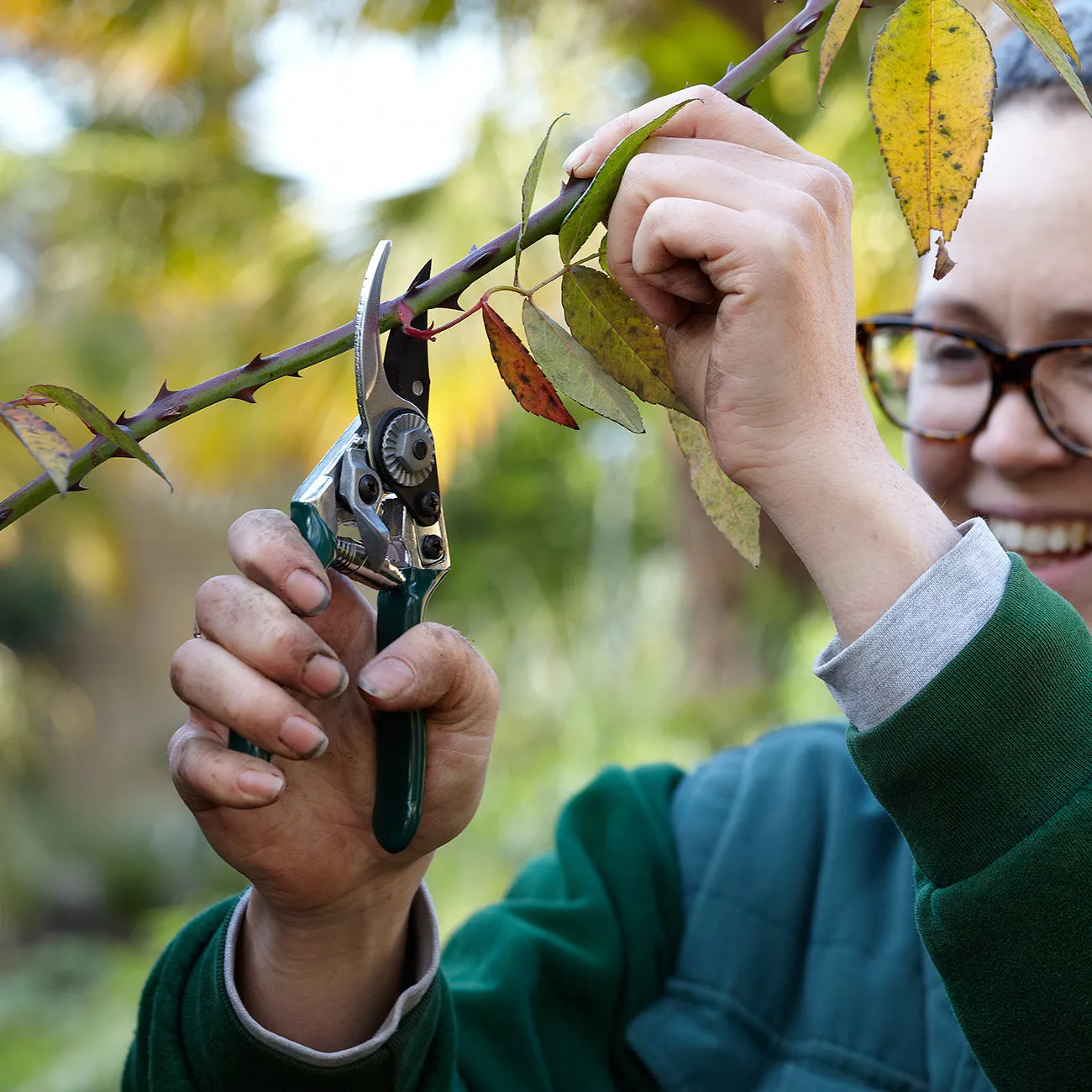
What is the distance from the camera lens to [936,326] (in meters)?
1.35

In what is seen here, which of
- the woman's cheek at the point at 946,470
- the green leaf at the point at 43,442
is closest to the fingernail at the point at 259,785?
the green leaf at the point at 43,442

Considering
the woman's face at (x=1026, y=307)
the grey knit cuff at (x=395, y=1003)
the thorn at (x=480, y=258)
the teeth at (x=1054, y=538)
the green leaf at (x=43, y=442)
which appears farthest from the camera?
the teeth at (x=1054, y=538)

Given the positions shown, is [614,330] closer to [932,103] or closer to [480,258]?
[480,258]

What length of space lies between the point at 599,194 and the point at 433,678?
12.9 inches

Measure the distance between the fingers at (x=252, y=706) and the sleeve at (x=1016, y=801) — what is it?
1.18ft

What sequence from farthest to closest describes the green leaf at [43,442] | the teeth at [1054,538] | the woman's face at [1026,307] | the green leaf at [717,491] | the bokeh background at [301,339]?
the bokeh background at [301,339]
the teeth at [1054,538]
the woman's face at [1026,307]
the green leaf at [717,491]
the green leaf at [43,442]

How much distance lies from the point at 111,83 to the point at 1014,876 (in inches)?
264

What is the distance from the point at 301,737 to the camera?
680mm

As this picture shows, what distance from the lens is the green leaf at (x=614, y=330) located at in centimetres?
72

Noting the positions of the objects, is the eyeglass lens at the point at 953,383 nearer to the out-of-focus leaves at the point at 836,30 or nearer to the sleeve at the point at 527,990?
the sleeve at the point at 527,990

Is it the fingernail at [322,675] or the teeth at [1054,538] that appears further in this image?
the teeth at [1054,538]

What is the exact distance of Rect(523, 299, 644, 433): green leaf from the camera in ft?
2.27

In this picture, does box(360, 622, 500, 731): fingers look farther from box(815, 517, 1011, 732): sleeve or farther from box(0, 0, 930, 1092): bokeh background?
box(0, 0, 930, 1092): bokeh background

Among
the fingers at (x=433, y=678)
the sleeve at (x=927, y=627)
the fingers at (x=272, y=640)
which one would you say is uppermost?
the fingers at (x=272, y=640)
